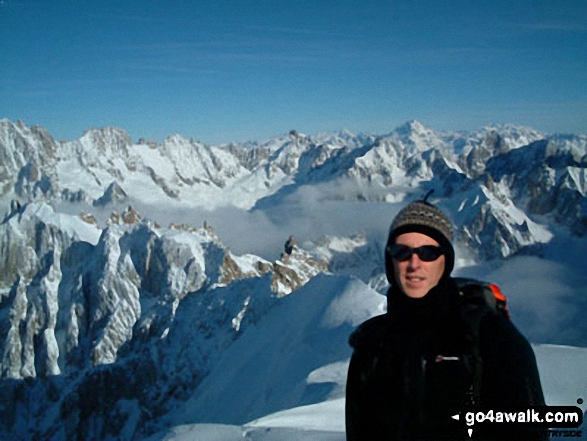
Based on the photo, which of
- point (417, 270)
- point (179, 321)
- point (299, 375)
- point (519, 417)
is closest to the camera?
point (519, 417)

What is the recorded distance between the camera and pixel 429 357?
288 cm

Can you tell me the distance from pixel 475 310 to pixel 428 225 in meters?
0.74

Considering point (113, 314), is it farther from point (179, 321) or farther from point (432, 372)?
point (432, 372)

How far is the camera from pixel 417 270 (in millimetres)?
3180

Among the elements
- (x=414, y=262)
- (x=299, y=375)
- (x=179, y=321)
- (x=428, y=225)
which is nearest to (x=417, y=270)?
(x=414, y=262)

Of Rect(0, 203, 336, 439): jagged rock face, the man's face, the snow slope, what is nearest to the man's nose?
the man's face

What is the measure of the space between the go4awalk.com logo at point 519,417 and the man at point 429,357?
0.03 meters

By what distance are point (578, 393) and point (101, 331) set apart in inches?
3101

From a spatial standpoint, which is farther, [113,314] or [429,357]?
[113,314]

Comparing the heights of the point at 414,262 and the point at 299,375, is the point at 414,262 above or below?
above

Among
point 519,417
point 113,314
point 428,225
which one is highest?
point 428,225

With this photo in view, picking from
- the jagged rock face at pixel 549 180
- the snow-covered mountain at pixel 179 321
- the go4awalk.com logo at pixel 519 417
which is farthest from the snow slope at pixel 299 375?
the jagged rock face at pixel 549 180

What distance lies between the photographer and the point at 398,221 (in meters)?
3.39

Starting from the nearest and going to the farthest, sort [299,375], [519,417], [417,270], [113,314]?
1. [519,417]
2. [417,270]
3. [299,375]
4. [113,314]
